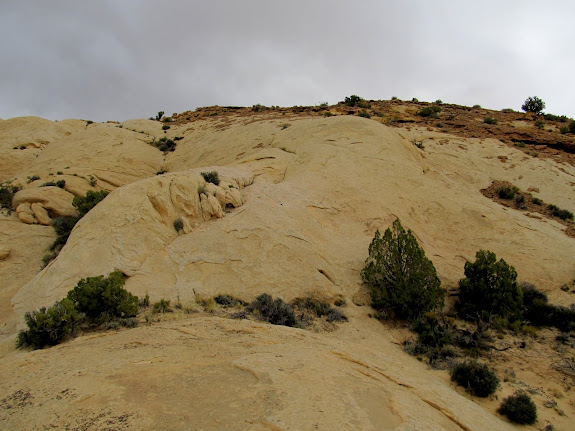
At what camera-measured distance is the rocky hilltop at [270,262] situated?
181 inches

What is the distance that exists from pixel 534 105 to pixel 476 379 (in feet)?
136

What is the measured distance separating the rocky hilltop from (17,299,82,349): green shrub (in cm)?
27

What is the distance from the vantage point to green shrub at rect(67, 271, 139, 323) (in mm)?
7656

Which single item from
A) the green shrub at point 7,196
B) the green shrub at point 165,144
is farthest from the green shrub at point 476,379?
the green shrub at point 165,144

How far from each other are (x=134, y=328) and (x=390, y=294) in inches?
265

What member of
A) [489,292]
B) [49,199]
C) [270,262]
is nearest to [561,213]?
[489,292]

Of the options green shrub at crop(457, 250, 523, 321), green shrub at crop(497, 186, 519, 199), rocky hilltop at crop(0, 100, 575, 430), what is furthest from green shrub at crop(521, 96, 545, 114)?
green shrub at crop(457, 250, 523, 321)

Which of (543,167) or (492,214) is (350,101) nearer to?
(543,167)

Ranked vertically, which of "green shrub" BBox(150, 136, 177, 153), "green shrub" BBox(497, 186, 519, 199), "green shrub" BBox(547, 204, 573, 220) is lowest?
"green shrub" BBox(547, 204, 573, 220)

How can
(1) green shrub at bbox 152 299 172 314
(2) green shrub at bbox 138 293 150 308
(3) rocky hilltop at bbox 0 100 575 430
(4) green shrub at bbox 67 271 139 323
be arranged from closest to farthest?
1. (3) rocky hilltop at bbox 0 100 575 430
2. (4) green shrub at bbox 67 271 139 323
3. (1) green shrub at bbox 152 299 172 314
4. (2) green shrub at bbox 138 293 150 308

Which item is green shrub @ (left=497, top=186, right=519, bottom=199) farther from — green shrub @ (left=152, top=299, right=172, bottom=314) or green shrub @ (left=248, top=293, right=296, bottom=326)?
green shrub @ (left=152, top=299, right=172, bottom=314)

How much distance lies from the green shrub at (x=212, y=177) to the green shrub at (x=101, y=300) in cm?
611

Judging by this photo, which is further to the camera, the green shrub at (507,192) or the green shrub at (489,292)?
the green shrub at (507,192)

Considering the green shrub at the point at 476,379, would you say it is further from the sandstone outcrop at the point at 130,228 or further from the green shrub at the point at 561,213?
the green shrub at the point at 561,213
